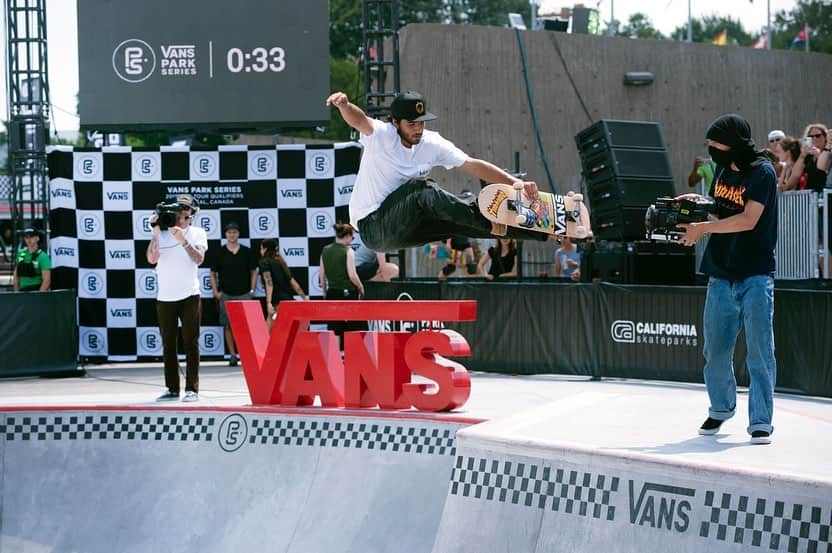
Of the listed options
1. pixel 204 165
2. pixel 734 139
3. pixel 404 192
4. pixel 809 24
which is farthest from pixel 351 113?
pixel 809 24

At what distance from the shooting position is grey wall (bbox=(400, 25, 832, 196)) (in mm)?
18812

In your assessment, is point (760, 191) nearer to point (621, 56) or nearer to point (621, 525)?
point (621, 525)

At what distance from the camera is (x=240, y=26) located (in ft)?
45.1

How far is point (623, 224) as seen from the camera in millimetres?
12125

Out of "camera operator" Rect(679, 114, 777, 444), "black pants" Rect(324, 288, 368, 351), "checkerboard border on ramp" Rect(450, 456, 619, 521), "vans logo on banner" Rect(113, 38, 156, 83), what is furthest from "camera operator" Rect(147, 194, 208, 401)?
"camera operator" Rect(679, 114, 777, 444)

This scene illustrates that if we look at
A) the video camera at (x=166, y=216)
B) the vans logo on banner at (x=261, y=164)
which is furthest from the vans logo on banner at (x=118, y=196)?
the video camera at (x=166, y=216)

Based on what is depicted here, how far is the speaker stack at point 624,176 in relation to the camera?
481 inches

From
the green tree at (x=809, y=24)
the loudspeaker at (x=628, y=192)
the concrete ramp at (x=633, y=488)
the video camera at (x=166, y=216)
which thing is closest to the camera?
the concrete ramp at (x=633, y=488)

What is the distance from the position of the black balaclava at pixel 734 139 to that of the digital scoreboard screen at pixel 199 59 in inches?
335

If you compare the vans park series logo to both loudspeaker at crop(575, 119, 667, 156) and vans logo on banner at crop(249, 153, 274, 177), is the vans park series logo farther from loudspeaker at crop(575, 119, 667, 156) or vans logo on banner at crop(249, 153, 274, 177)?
loudspeaker at crop(575, 119, 667, 156)

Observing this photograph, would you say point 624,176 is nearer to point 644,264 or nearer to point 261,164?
point 644,264

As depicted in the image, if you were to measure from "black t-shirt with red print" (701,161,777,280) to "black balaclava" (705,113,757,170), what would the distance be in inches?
3.2

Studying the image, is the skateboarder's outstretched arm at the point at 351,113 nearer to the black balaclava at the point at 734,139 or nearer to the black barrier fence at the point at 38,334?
the black balaclava at the point at 734,139

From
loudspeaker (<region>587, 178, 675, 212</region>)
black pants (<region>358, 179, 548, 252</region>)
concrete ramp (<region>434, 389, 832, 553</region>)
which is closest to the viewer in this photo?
concrete ramp (<region>434, 389, 832, 553</region>)
